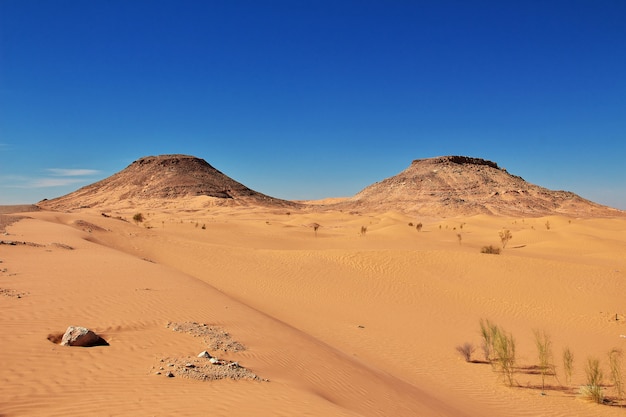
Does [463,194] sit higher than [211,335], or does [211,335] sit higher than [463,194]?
[463,194]

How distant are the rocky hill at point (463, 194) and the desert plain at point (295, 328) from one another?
126 feet

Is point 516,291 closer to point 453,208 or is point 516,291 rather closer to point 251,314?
point 251,314

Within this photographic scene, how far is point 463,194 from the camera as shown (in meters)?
74.8

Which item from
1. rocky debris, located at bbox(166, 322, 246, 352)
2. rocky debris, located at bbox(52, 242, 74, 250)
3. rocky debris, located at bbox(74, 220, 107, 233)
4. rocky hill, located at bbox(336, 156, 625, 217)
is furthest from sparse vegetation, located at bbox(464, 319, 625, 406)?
rocky hill, located at bbox(336, 156, 625, 217)

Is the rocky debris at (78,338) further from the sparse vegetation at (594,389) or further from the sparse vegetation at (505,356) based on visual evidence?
the sparse vegetation at (594,389)

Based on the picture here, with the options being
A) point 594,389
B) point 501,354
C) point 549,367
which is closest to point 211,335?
A: point 501,354

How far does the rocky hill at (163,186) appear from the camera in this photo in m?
78.8

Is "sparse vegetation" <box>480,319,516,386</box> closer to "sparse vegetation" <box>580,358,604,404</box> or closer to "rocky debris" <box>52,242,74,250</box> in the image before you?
"sparse vegetation" <box>580,358,604,404</box>

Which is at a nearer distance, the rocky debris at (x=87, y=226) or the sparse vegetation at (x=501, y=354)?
the sparse vegetation at (x=501, y=354)

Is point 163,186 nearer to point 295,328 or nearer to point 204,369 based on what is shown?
point 295,328

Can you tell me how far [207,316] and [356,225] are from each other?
39.6m

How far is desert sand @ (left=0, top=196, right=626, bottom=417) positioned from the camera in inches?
205

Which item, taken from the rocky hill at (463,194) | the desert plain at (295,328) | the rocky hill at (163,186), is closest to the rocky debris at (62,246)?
the desert plain at (295,328)

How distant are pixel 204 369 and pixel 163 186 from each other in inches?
3244
